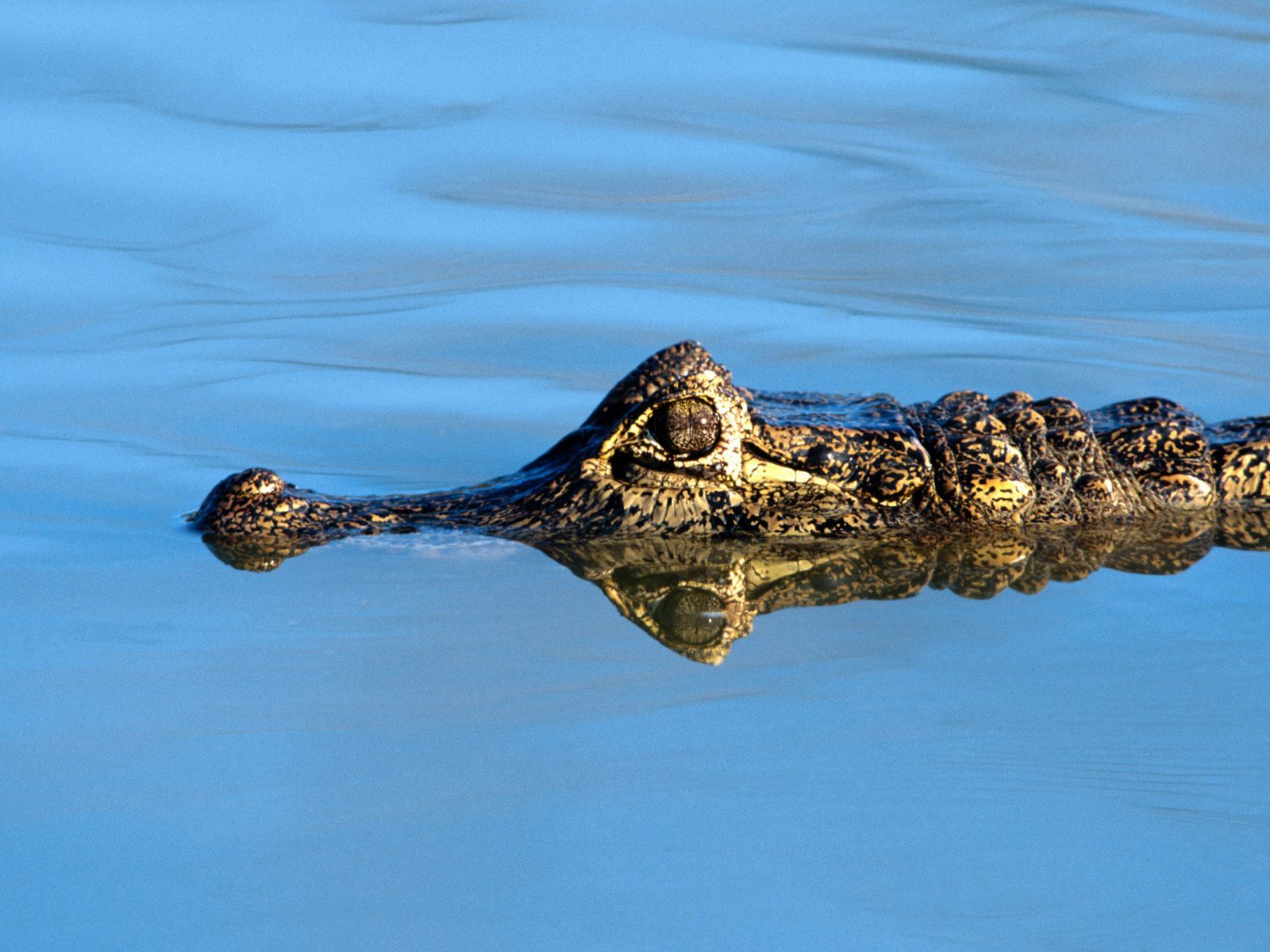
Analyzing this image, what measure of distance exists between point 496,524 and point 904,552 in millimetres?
1452

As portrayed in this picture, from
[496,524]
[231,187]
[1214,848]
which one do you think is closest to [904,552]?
[496,524]

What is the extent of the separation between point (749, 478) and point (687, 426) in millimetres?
346

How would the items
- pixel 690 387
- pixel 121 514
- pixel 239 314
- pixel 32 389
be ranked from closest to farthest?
pixel 690 387 < pixel 121 514 < pixel 32 389 < pixel 239 314

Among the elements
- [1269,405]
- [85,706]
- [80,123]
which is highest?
[80,123]

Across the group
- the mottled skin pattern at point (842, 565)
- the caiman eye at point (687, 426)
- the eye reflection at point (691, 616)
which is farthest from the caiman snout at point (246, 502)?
the eye reflection at point (691, 616)

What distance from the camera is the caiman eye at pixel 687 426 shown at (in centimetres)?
660

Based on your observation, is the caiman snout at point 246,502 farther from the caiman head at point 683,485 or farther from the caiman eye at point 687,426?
the caiman eye at point 687,426

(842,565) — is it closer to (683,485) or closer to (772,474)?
(772,474)

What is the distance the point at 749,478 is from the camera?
22.3 ft

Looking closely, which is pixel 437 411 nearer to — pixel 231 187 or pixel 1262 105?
pixel 231 187

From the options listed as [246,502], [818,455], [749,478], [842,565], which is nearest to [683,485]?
[749,478]

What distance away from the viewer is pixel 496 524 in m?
Result: 6.88

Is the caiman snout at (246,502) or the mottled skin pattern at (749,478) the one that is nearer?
the mottled skin pattern at (749,478)

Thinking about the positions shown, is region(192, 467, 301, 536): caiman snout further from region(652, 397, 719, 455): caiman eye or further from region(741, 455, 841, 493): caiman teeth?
region(741, 455, 841, 493): caiman teeth
